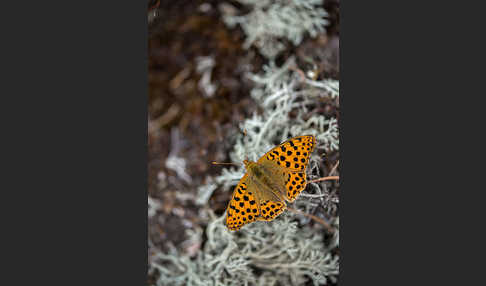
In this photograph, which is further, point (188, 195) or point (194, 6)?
point (188, 195)

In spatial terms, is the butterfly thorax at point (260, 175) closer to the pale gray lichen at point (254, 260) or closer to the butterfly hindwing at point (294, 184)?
the butterfly hindwing at point (294, 184)

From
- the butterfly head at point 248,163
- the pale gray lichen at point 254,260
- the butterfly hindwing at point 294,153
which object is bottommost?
the pale gray lichen at point 254,260

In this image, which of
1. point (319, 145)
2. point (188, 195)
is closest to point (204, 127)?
point (188, 195)

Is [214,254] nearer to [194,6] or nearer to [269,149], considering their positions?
[269,149]

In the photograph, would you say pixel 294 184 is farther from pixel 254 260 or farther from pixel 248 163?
pixel 254 260

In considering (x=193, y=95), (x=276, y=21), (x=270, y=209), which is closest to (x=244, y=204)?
(x=270, y=209)

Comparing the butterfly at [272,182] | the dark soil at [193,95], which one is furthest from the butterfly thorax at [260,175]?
the dark soil at [193,95]
